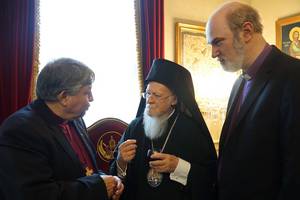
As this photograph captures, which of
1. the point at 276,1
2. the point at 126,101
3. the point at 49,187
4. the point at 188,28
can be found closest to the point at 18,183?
the point at 49,187

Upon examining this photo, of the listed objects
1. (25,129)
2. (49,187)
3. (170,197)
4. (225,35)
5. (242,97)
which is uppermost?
(225,35)

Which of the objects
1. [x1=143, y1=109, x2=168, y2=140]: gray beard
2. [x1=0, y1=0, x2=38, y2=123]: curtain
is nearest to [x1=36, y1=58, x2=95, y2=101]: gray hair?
[x1=143, y1=109, x2=168, y2=140]: gray beard

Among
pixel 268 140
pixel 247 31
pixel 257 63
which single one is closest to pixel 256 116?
pixel 268 140

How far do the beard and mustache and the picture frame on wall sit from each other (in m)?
2.71

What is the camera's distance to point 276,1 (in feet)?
15.7

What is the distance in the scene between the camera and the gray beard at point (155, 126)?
7.80 ft

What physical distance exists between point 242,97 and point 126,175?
3.01 ft

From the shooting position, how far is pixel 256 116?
65.8 inches

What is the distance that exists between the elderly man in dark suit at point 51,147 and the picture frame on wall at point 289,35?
331 centimetres

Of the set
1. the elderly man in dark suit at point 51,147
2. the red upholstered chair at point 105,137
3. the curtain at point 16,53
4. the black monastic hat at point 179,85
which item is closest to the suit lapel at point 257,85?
the black monastic hat at point 179,85

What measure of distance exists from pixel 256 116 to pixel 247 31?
43 centimetres

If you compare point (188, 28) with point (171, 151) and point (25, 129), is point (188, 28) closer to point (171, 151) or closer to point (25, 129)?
point (171, 151)

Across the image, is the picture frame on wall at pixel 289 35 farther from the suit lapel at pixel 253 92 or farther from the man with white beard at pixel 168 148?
the suit lapel at pixel 253 92

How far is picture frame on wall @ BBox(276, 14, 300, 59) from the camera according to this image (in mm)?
4422
